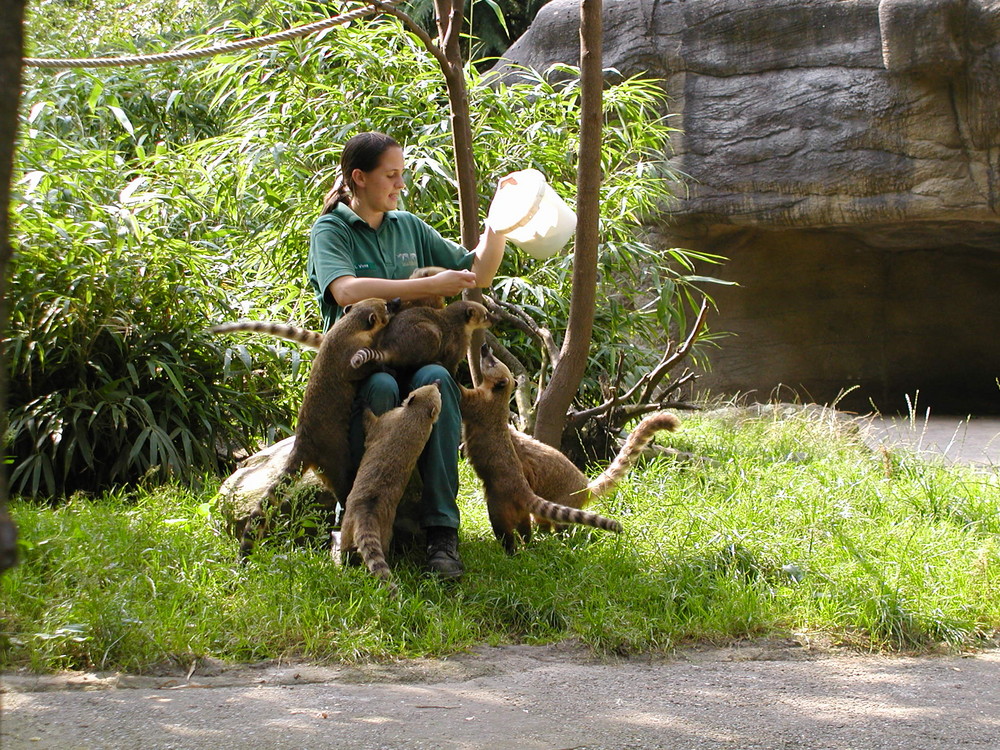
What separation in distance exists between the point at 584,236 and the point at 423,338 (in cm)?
106

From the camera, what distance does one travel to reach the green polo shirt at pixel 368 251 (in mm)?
4254

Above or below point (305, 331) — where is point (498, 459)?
below

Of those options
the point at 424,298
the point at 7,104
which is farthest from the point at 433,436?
the point at 7,104

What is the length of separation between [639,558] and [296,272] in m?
3.19

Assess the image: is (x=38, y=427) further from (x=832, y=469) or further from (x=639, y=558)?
(x=832, y=469)

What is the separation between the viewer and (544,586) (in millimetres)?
3859

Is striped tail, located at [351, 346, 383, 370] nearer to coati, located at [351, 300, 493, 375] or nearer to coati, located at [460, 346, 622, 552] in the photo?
coati, located at [351, 300, 493, 375]

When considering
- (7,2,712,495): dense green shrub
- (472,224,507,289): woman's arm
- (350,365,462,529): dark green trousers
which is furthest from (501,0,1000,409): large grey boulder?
(350,365,462,529): dark green trousers

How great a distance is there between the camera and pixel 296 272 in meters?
6.39

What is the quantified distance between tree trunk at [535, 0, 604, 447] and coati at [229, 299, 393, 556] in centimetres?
114

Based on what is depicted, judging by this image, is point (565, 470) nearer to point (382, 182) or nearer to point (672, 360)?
point (672, 360)

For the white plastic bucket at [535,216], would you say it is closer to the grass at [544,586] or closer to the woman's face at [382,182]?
the woman's face at [382,182]

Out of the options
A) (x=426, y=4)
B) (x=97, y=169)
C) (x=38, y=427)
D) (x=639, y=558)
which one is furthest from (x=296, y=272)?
(x=426, y=4)

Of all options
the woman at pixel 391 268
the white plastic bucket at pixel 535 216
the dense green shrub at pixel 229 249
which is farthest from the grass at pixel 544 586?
the white plastic bucket at pixel 535 216
